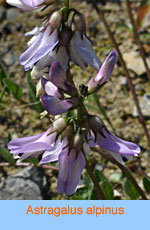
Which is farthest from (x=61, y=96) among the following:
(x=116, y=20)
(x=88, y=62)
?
(x=116, y=20)

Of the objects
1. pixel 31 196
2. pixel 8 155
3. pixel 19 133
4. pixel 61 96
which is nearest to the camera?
pixel 61 96

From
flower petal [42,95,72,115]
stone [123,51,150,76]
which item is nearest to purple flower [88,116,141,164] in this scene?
flower petal [42,95,72,115]

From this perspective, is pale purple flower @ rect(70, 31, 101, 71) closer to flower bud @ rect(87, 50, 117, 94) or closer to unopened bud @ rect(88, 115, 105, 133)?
flower bud @ rect(87, 50, 117, 94)

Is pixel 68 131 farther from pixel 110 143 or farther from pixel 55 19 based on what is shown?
pixel 55 19

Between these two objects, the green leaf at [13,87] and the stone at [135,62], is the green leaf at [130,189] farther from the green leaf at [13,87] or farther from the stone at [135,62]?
the stone at [135,62]

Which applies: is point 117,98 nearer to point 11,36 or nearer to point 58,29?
point 11,36

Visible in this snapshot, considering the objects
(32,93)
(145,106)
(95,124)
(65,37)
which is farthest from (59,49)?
(145,106)
